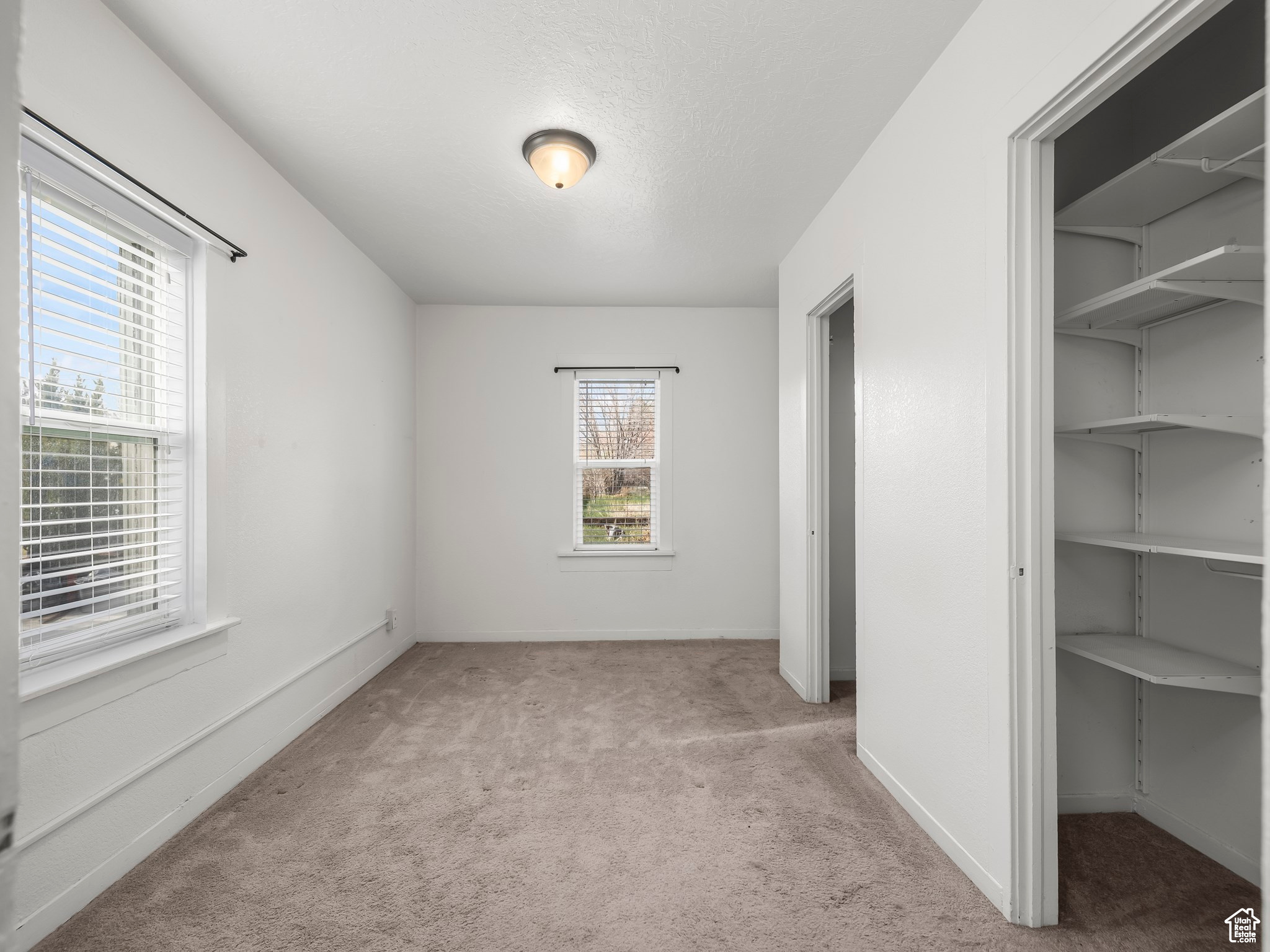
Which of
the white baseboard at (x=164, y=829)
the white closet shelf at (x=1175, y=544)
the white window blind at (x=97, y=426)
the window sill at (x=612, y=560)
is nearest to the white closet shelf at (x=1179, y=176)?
the white closet shelf at (x=1175, y=544)

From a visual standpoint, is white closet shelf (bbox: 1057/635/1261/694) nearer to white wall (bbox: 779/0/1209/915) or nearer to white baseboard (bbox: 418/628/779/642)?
white wall (bbox: 779/0/1209/915)

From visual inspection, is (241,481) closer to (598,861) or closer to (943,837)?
(598,861)

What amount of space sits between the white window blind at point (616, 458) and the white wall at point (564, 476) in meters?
0.15

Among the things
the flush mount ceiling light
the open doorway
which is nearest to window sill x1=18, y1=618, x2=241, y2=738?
the flush mount ceiling light

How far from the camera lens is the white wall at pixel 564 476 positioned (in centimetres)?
496

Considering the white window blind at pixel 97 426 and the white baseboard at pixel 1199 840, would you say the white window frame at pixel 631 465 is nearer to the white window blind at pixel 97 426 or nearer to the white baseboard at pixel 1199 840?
the white window blind at pixel 97 426

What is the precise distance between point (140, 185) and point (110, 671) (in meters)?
1.46

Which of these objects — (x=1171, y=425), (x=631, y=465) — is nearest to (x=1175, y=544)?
(x=1171, y=425)

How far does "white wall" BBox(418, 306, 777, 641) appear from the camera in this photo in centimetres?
496

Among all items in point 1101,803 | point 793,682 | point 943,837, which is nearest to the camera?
point 943,837

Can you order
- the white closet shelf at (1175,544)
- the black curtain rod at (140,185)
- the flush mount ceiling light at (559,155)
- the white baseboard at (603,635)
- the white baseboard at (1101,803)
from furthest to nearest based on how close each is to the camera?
the white baseboard at (603,635), the flush mount ceiling light at (559,155), the white baseboard at (1101,803), the black curtain rod at (140,185), the white closet shelf at (1175,544)

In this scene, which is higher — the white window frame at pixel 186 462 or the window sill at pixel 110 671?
the white window frame at pixel 186 462

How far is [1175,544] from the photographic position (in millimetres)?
1876

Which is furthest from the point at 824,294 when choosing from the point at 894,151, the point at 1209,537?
the point at 1209,537
